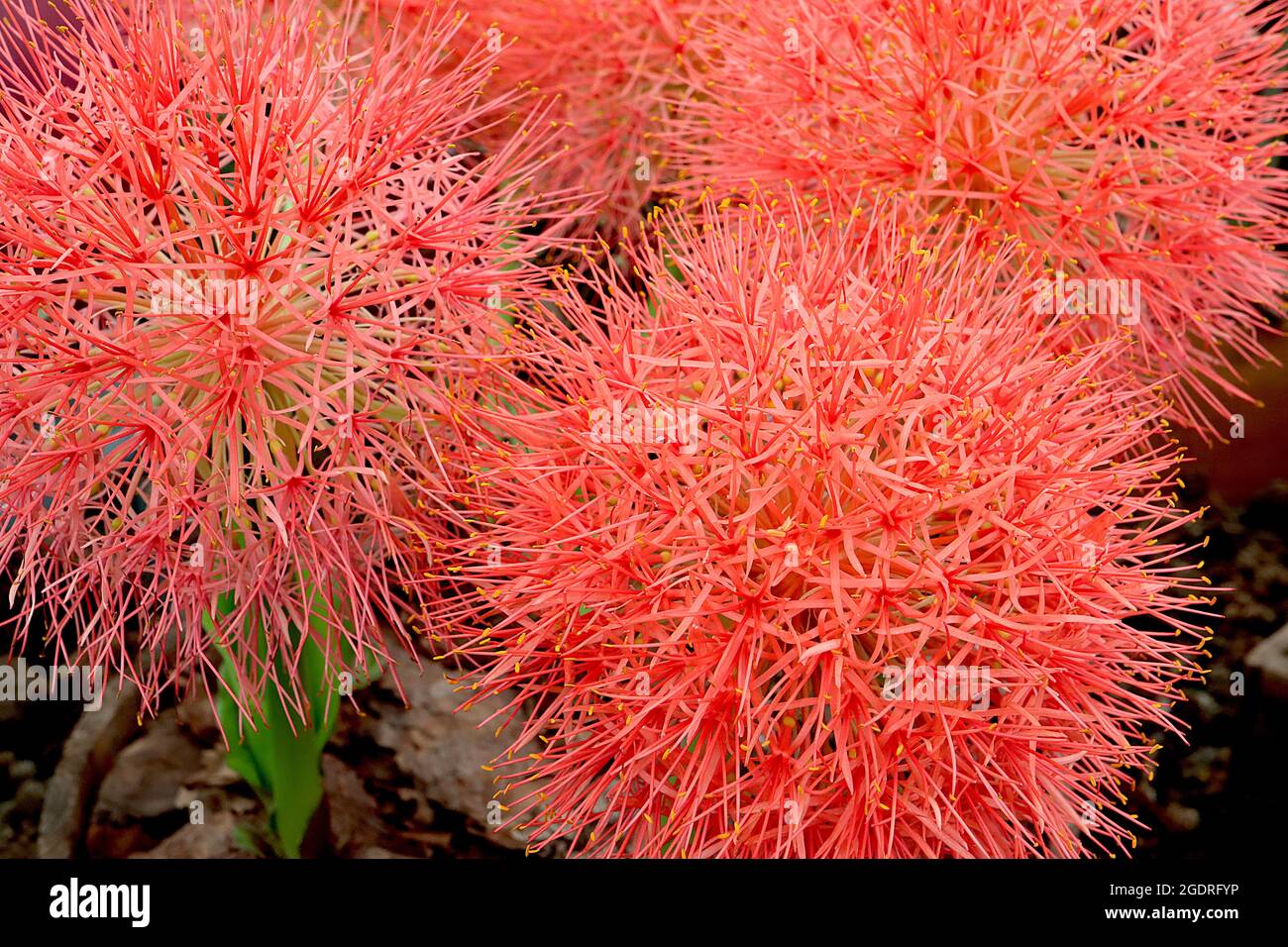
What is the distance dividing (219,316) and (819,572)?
415 mm

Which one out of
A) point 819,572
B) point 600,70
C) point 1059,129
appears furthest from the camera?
point 600,70

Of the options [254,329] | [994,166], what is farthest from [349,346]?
[994,166]

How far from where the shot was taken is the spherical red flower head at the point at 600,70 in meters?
1.06

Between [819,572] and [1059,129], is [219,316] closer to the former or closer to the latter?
[819,572]

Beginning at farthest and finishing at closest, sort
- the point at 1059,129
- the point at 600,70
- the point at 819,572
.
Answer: the point at 600,70 → the point at 1059,129 → the point at 819,572

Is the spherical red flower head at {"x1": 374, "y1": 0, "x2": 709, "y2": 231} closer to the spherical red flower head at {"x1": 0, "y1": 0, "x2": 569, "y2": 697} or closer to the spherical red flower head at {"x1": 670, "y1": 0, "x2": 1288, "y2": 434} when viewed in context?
the spherical red flower head at {"x1": 670, "y1": 0, "x2": 1288, "y2": 434}

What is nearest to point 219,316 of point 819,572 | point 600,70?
point 819,572

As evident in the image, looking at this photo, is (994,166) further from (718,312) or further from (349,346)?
(349,346)

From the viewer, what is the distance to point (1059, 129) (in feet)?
2.80

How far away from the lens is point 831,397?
0.64 meters

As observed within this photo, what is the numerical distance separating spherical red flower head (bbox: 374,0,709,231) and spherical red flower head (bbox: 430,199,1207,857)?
1.36ft
